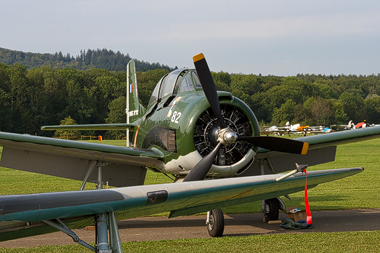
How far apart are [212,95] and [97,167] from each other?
3138mm

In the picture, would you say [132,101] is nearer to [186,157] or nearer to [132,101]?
[132,101]

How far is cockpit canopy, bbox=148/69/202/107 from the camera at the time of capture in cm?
810

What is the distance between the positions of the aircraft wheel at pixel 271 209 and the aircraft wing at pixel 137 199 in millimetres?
3793

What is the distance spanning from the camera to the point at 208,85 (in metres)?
6.91

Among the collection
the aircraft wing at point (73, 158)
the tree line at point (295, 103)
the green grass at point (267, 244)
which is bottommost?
the green grass at point (267, 244)

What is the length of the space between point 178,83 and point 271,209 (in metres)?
3.23

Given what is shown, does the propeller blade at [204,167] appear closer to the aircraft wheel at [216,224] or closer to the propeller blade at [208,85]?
the propeller blade at [208,85]

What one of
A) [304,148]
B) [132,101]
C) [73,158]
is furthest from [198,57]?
[132,101]

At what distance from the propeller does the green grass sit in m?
1.09

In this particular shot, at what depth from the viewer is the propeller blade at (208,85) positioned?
267 inches

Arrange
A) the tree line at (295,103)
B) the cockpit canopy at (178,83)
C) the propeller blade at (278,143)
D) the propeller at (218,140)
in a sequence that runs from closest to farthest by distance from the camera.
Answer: the propeller at (218,140)
the propeller blade at (278,143)
the cockpit canopy at (178,83)
the tree line at (295,103)

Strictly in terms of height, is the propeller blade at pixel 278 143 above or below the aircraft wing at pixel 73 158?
above

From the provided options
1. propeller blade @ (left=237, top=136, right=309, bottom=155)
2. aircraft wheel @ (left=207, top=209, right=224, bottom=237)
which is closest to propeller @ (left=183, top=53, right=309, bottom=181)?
propeller blade @ (left=237, top=136, right=309, bottom=155)

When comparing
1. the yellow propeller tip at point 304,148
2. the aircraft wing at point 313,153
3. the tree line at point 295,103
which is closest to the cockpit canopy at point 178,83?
the aircraft wing at point 313,153
